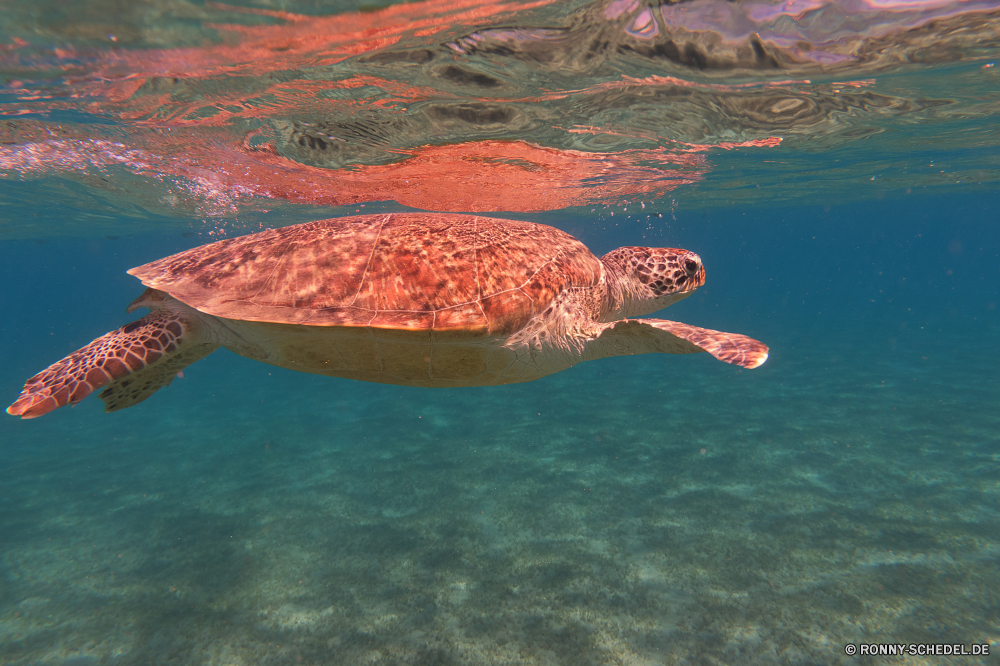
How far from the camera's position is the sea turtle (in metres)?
3.85

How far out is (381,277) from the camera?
400 cm

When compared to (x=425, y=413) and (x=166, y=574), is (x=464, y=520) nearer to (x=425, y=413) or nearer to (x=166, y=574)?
(x=166, y=574)

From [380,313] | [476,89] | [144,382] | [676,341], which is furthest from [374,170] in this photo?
[676,341]

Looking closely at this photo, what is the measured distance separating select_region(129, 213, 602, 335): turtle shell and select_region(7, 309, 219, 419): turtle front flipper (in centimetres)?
51

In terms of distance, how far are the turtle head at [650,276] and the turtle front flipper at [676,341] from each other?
0.66 metres

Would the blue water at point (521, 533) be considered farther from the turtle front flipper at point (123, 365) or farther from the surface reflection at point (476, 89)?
the surface reflection at point (476, 89)

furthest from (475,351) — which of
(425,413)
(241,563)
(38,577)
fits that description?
(425,413)

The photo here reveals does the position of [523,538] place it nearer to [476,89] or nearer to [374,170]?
[476,89]

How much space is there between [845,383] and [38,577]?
1996 centimetres

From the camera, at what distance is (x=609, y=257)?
587 cm

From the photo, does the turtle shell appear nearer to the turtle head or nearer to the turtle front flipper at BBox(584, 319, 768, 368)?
the turtle front flipper at BBox(584, 319, 768, 368)

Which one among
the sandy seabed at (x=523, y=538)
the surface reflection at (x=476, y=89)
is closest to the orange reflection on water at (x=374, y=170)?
the surface reflection at (x=476, y=89)

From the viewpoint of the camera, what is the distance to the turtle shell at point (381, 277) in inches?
151

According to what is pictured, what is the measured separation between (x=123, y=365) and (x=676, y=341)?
212 inches
